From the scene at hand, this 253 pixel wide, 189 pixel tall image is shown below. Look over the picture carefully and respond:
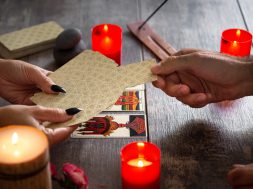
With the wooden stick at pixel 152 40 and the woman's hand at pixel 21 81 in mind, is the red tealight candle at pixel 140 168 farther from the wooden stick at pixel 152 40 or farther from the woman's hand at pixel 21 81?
the wooden stick at pixel 152 40

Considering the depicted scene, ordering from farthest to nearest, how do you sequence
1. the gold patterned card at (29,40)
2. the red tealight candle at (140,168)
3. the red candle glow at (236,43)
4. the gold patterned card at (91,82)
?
the gold patterned card at (29,40)
the red candle glow at (236,43)
the gold patterned card at (91,82)
the red tealight candle at (140,168)

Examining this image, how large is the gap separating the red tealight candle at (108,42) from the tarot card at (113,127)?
0.96 ft

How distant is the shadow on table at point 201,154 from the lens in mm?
1174

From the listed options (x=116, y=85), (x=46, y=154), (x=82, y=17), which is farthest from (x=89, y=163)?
(x=82, y=17)

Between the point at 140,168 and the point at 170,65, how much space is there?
0.44 meters

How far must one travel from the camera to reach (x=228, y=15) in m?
2.01

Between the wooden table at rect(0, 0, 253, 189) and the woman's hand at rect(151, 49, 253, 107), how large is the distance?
0.04m

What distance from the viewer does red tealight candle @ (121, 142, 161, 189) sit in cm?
109

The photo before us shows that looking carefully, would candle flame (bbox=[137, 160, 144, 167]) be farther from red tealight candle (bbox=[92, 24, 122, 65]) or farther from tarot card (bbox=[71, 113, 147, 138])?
red tealight candle (bbox=[92, 24, 122, 65])

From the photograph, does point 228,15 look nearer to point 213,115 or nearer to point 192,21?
point 192,21

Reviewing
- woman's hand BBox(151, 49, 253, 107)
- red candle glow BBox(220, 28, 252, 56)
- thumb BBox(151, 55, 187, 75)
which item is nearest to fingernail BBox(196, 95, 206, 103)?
woman's hand BBox(151, 49, 253, 107)

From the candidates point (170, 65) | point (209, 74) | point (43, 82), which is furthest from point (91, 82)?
point (209, 74)

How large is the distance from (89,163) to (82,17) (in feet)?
3.00

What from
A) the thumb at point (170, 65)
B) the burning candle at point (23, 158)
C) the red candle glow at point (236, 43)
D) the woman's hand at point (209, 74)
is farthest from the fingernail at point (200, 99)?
the burning candle at point (23, 158)
